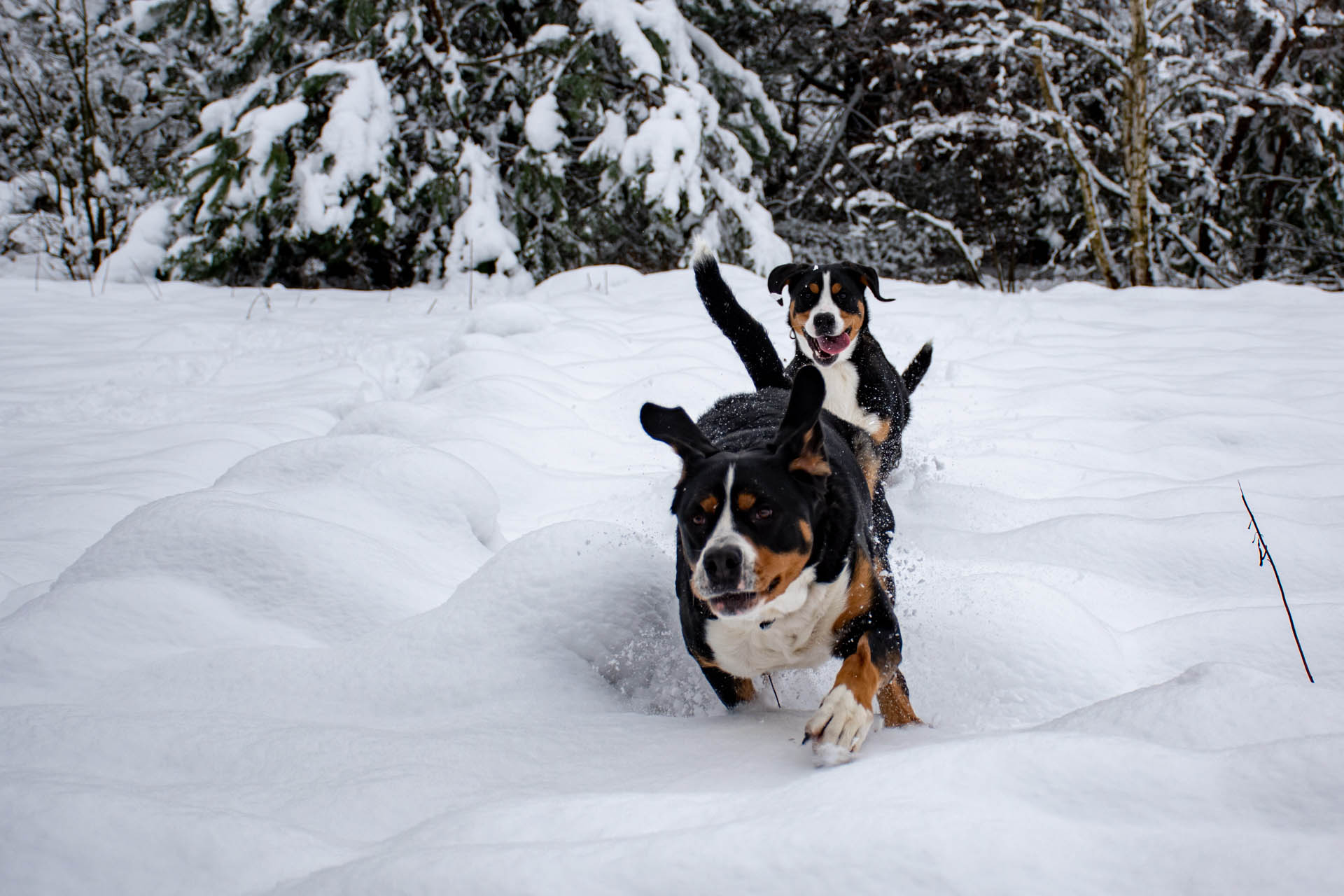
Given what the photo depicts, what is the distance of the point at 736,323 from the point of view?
375 cm

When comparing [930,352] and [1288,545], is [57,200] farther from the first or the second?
[1288,545]

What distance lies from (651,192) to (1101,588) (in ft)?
19.4

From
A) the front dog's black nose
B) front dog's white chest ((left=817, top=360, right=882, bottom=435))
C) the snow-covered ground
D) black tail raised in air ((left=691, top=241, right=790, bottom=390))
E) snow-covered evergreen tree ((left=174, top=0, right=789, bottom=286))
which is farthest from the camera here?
snow-covered evergreen tree ((left=174, top=0, right=789, bottom=286))

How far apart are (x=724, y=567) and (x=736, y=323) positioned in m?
2.01

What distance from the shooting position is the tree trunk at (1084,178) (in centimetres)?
914

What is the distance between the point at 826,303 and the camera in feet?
13.9

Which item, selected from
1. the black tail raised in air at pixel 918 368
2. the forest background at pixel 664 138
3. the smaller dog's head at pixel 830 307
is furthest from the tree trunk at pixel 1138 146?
the smaller dog's head at pixel 830 307

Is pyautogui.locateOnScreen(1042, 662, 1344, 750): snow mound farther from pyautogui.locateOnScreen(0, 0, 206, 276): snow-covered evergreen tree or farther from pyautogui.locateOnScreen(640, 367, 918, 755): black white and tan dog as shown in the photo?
pyautogui.locateOnScreen(0, 0, 206, 276): snow-covered evergreen tree

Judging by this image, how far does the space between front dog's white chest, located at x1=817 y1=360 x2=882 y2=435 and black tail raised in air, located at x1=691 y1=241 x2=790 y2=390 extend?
1.10 feet

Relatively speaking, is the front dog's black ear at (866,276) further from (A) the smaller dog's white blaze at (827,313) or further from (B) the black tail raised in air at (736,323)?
(B) the black tail raised in air at (736,323)

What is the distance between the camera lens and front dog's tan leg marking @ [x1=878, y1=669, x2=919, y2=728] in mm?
2189

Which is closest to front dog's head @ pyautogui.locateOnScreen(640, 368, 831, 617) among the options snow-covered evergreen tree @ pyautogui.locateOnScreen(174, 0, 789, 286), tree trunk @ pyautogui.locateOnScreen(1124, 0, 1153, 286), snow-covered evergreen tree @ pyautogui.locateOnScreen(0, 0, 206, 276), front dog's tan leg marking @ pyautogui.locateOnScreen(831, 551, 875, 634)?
front dog's tan leg marking @ pyautogui.locateOnScreen(831, 551, 875, 634)

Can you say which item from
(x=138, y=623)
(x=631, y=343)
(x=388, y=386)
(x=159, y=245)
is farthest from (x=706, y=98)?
(x=138, y=623)

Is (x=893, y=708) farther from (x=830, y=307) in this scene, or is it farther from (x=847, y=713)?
(x=830, y=307)
